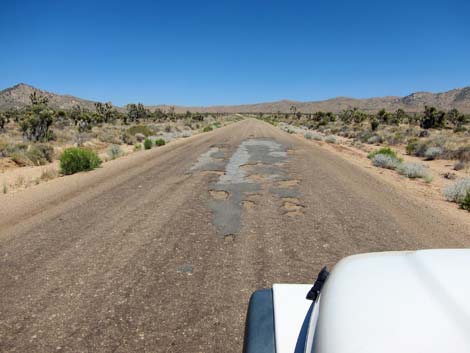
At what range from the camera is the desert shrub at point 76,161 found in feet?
38.0

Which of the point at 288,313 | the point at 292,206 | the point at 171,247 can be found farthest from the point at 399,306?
the point at 292,206

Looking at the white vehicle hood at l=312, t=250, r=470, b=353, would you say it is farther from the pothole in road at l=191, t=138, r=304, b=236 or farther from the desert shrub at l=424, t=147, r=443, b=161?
the desert shrub at l=424, t=147, r=443, b=161

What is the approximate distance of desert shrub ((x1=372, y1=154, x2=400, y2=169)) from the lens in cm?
1344

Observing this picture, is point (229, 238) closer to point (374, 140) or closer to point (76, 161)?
point (76, 161)

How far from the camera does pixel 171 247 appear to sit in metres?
4.90

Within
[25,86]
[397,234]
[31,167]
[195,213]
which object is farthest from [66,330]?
[25,86]

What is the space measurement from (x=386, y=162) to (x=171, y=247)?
1149cm

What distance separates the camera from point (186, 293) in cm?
371

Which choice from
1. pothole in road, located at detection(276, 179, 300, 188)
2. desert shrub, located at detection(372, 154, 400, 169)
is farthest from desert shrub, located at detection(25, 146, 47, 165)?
desert shrub, located at detection(372, 154, 400, 169)

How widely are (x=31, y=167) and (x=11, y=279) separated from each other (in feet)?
40.2

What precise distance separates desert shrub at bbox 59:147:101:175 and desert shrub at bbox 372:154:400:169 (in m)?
11.5

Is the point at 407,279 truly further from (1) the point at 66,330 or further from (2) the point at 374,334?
(1) the point at 66,330

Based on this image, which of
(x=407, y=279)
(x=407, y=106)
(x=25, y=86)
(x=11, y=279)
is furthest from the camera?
(x=407, y=106)

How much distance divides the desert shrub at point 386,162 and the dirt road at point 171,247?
14.1 feet
